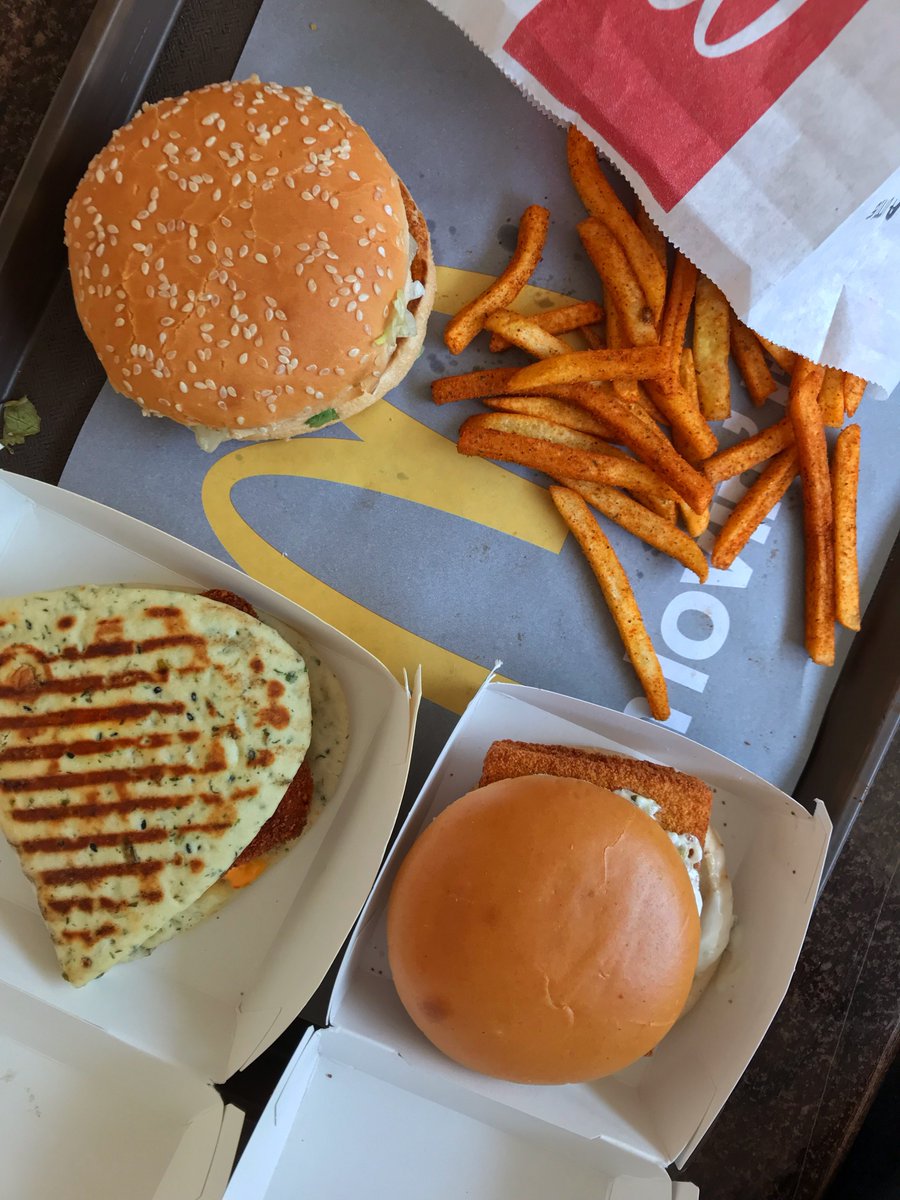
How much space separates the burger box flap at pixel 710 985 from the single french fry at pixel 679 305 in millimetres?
1024

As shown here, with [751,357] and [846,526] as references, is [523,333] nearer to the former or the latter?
[751,357]

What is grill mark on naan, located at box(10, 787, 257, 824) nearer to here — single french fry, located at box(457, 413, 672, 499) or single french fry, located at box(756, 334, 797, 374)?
single french fry, located at box(457, 413, 672, 499)

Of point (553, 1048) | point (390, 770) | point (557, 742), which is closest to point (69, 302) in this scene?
point (390, 770)

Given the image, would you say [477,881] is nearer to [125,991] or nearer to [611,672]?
[611,672]

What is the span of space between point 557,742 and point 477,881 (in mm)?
576

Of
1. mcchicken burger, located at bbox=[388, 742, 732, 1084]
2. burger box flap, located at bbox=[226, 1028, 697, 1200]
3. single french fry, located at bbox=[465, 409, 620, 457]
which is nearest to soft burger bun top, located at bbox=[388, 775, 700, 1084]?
mcchicken burger, located at bbox=[388, 742, 732, 1084]

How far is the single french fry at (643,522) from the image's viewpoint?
230cm

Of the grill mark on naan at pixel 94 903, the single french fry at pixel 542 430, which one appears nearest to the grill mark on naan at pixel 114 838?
the grill mark on naan at pixel 94 903

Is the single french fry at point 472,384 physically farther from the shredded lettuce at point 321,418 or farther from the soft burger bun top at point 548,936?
the soft burger bun top at point 548,936

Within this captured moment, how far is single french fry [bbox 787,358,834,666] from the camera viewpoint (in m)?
2.27

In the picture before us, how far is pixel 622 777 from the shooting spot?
205cm

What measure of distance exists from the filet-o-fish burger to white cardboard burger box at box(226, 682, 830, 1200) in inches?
16.3

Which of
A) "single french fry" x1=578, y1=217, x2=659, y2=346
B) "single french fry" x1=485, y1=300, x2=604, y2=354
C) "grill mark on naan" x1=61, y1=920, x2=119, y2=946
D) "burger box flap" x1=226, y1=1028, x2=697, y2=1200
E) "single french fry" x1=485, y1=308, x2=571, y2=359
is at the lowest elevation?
"grill mark on naan" x1=61, y1=920, x2=119, y2=946

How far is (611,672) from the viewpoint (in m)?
2.40
